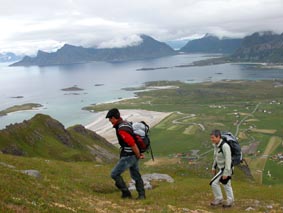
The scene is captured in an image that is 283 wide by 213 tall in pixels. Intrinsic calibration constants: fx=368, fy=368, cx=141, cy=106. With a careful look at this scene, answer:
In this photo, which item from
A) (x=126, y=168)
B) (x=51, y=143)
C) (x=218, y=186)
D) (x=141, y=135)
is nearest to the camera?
(x=141, y=135)

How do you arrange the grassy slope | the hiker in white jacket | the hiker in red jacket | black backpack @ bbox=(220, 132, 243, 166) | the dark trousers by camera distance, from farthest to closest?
the dark trousers, black backpack @ bbox=(220, 132, 243, 166), the hiker in white jacket, the hiker in red jacket, the grassy slope

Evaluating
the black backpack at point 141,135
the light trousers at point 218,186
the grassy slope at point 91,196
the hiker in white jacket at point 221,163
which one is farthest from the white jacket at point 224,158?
the black backpack at point 141,135

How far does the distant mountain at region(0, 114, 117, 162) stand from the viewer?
2704 inches

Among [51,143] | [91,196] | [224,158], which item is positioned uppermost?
[224,158]

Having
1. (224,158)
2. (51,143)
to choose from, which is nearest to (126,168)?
(224,158)

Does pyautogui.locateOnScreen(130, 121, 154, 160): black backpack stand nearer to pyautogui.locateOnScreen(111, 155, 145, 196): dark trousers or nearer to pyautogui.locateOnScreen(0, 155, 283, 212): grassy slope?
pyautogui.locateOnScreen(111, 155, 145, 196): dark trousers

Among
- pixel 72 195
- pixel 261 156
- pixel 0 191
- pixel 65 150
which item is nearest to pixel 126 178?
pixel 72 195

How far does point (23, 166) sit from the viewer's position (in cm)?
2841

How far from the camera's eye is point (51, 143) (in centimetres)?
7806

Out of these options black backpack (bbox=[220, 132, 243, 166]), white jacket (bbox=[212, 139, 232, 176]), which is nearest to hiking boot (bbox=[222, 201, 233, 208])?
white jacket (bbox=[212, 139, 232, 176])

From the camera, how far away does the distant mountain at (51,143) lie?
68.7m

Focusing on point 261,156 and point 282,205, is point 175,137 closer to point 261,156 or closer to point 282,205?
point 261,156

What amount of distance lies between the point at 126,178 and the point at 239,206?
1263cm

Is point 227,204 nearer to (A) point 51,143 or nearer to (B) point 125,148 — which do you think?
(B) point 125,148
